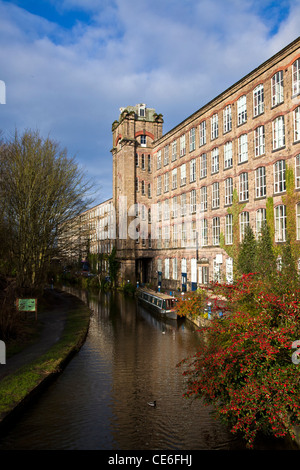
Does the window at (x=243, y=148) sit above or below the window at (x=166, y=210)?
above

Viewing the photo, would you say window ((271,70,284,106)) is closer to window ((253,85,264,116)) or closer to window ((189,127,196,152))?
window ((253,85,264,116))

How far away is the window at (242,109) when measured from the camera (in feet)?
94.0

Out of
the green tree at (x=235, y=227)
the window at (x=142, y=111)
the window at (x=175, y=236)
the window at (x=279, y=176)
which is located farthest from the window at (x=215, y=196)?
the window at (x=142, y=111)

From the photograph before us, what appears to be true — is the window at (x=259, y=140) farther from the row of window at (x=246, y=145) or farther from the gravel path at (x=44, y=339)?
the gravel path at (x=44, y=339)

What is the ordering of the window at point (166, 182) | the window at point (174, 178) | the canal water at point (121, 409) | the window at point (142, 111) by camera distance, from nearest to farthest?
the canal water at point (121, 409) < the window at point (174, 178) < the window at point (166, 182) < the window at point (142, 111)

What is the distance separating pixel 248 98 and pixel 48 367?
24258 millimetres

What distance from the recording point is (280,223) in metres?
24.6

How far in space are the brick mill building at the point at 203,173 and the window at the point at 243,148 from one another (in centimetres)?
8

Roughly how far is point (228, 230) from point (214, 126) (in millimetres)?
9940

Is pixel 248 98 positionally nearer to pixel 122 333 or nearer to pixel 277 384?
pixel 122 333

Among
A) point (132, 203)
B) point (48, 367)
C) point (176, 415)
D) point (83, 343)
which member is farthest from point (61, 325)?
point (132, 203)

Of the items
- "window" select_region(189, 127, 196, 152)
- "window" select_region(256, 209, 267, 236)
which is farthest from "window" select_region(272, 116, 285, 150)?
"window" select_region(189, 127, 196, 152)

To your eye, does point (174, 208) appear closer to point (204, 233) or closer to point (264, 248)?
point (204, 233)

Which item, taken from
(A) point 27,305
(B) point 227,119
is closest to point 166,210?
(B) point 227,119
